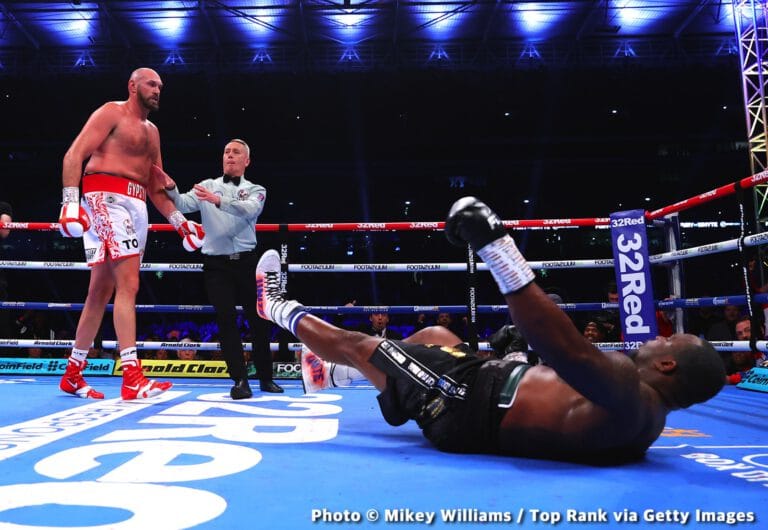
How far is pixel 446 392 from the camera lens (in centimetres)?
131

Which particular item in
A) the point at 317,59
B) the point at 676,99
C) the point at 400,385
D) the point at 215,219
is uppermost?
the point at 317,59

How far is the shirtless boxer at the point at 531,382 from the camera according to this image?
3.39 ft

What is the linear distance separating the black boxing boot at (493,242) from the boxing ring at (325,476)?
0.35 m

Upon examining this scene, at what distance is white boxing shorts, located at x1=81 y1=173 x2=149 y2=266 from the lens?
2.33m

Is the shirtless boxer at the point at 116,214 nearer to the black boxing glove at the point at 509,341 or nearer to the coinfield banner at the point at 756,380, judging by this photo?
the black boxing glove at the point at 509,341

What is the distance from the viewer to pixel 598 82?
38.0ft

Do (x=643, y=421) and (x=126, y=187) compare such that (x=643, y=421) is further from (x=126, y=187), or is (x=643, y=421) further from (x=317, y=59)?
(x=317, y=59)

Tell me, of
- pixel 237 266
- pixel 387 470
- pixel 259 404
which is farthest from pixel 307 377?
pixel 237 266

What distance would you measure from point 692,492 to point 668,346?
1.20 ft

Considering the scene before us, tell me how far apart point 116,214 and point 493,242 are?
5.94ft

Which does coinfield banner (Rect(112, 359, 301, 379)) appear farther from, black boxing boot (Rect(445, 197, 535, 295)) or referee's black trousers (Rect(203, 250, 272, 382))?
black boxing boot (Rect(445, 197, 535, 295))

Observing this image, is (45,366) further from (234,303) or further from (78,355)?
(234,303)

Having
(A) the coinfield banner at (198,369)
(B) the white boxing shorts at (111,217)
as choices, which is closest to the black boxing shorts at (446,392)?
(B) the white boxing shorts at (111,217)

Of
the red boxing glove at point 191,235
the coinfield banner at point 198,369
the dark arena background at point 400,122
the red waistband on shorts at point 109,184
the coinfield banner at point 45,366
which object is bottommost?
the coinfield banner at point 198,369
